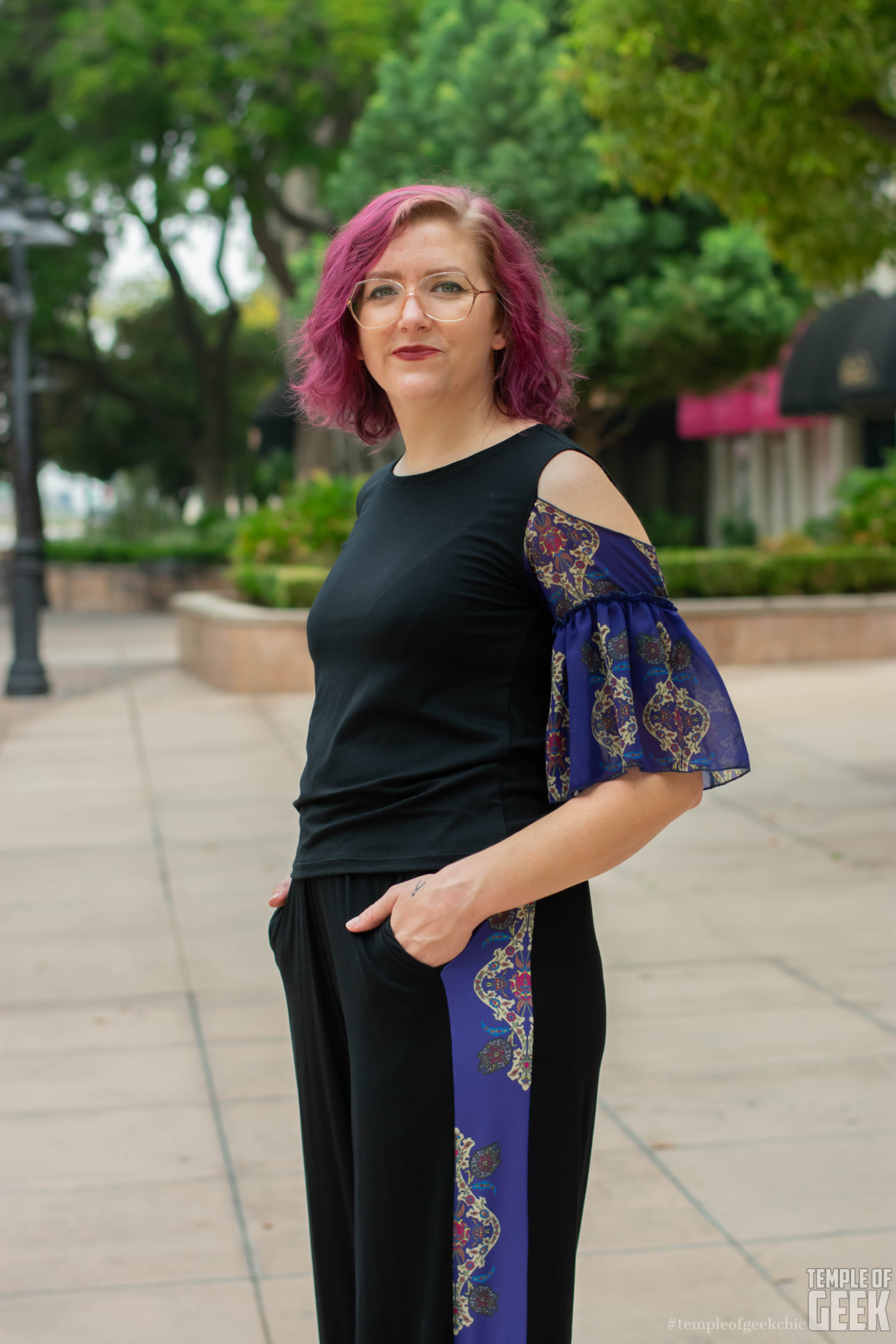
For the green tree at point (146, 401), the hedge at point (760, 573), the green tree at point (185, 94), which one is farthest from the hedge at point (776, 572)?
the green tree at point (146, 401)

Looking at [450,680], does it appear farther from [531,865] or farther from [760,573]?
[760,573]

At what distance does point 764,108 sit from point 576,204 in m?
11.7

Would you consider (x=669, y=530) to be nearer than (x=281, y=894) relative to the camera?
No

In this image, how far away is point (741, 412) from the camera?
1025 inches

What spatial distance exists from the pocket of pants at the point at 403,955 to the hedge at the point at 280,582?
39.6 ft

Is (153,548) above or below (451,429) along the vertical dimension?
below

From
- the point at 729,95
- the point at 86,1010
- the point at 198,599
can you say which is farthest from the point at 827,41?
the point at 198,599

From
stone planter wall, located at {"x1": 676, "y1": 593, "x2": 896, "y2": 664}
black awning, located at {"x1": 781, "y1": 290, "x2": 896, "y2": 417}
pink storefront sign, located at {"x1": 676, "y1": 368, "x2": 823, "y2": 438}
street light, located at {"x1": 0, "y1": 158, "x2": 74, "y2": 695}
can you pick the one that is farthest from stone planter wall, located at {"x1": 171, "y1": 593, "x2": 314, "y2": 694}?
pink storefront sign, located at {"x1": 676, "y1": 368, "x2": 823, "y2": 438}

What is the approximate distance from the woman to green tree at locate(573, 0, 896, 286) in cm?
709

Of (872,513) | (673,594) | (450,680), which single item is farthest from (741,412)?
(450,680)

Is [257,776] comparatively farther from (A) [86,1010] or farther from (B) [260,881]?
(A) [86,1010]

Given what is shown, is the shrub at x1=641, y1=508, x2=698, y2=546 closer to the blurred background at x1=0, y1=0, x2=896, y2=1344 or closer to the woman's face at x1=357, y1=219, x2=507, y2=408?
the blurred background at x1=0, y1=0, x2=896, y2=1344

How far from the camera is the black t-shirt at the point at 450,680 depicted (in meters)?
1.99

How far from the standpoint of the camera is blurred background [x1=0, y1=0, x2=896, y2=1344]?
3.80m
